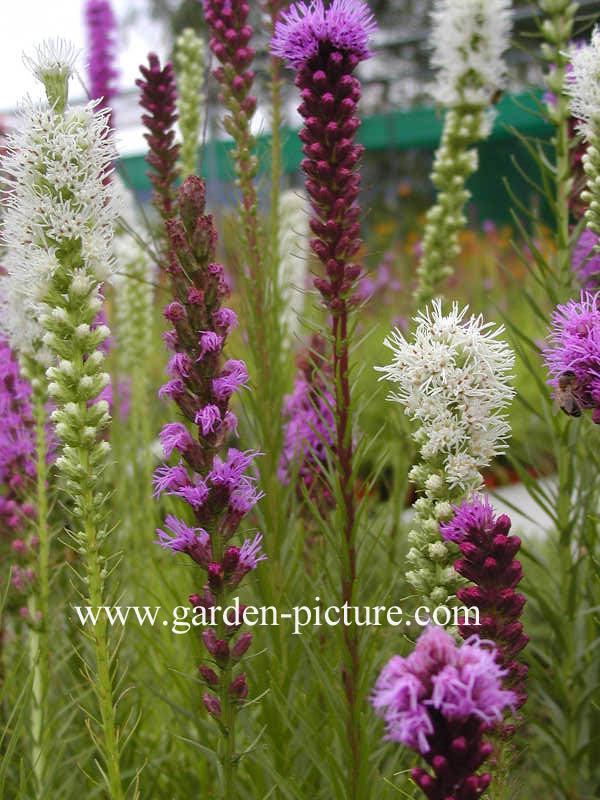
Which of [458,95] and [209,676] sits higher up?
[458,95]

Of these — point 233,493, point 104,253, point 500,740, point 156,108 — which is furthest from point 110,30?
point 500,740

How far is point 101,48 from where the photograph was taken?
472 cm

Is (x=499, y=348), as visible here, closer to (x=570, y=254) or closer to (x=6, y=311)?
(x=570, y=254)

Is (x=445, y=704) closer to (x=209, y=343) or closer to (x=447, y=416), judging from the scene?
(x=447, y=416)

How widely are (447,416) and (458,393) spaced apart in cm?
4

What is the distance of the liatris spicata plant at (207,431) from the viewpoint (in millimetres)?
1357

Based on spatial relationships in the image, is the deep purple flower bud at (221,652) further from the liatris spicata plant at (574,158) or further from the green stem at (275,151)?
the liatris spicata plant at (574,158)

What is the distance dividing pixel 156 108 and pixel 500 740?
5.56 ft

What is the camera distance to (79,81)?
70.5 inches

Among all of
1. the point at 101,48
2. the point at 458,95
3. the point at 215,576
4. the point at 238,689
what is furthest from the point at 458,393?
the point at 101,48

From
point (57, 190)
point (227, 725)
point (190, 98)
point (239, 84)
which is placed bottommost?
point (227, 725)

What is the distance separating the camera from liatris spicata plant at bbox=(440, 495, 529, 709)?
4.11ft

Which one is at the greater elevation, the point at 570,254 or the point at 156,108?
the point at 156,108

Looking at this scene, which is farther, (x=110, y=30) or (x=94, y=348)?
(x=110, y=30)
